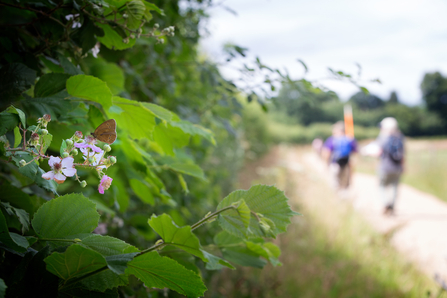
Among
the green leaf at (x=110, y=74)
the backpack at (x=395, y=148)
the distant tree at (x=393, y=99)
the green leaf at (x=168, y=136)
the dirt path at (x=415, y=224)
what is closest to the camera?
the green leaf at (x=168, y=136)

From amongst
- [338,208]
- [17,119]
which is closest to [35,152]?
[17,119]

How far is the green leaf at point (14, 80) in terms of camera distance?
1.51 ft

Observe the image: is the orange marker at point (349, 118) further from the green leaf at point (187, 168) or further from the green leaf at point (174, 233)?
the green leaf at point (174, 233)

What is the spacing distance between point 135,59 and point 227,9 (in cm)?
49

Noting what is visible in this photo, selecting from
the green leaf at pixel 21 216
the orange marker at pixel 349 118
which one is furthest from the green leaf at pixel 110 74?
the orange marker at pixel 349 118

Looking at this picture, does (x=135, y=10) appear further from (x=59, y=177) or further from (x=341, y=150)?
(x=341, y=150)

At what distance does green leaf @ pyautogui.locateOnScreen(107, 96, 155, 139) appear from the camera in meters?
0.57

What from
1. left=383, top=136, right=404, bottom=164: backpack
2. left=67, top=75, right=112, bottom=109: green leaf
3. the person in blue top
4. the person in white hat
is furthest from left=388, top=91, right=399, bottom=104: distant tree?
left=67, top=75, right=112, bottom=109: green leaf

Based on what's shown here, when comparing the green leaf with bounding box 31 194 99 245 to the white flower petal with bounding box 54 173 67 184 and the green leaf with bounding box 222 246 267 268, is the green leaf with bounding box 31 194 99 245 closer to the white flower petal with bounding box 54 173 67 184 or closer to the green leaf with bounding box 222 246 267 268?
the white flower petal with bounding box 54 173 67 184

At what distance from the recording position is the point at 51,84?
52 cm

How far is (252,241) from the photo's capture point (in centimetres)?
63

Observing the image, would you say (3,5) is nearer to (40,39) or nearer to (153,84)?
(40,39)

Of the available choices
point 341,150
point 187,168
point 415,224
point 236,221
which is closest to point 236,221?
point 236,221

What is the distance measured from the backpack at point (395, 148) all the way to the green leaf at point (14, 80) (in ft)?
22.2
